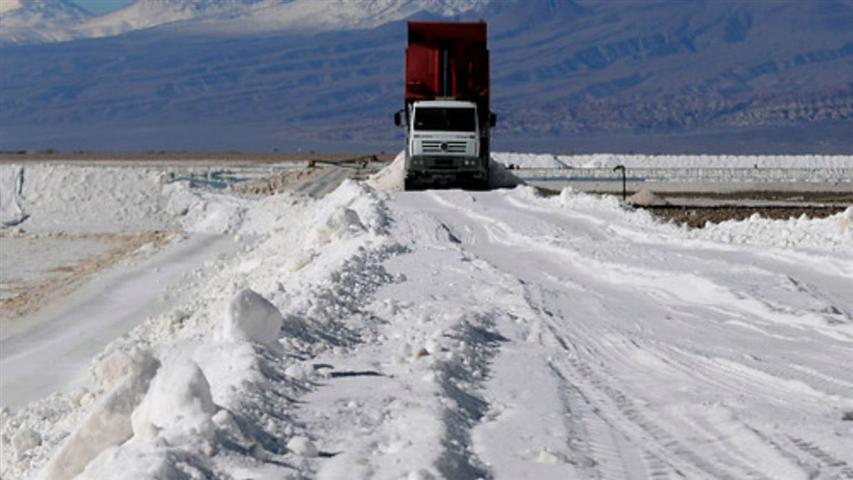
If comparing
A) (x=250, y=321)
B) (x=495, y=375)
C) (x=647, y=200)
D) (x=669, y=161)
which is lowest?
(x=669, y=161)

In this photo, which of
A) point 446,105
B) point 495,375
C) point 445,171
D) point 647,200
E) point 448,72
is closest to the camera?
point 495,375

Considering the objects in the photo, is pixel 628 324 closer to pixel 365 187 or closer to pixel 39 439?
pixel 39 439

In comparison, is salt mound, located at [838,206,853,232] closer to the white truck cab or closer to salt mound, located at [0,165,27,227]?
the white truck cab

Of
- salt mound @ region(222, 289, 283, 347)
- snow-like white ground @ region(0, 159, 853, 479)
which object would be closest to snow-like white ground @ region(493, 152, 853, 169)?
snow-like white ground @ region(0, 159, 853, 479)

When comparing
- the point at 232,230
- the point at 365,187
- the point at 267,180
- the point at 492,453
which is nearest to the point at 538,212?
the point at 365,187

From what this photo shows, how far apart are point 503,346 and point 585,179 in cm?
3822

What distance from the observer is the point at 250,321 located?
11.1 m

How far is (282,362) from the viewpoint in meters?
10.6

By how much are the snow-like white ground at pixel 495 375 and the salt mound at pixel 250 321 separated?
1 cm

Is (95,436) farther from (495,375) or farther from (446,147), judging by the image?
(446,147)

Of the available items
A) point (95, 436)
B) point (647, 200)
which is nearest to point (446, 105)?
point (647, 200)

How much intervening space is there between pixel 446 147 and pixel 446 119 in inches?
25.6

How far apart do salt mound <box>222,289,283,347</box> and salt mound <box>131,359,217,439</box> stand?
238cm

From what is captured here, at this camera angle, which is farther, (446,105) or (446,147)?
(446,147)
